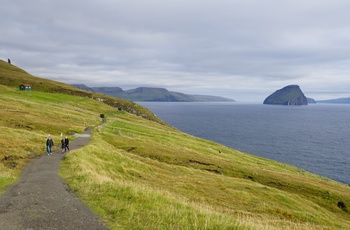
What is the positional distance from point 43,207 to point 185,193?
20.9 metres

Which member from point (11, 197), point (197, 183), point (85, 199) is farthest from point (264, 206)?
point (11, 197)

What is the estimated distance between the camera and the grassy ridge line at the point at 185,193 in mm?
15323

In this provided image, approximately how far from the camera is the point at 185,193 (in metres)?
34.6

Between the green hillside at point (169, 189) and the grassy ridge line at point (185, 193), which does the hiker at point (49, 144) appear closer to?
the green hillside at point (169, 189)

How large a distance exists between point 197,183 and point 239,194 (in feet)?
21.2

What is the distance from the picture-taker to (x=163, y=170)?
45.8 meters

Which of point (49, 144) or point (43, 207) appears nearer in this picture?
point (43, 207)

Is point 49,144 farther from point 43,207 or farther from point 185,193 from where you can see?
point 43,207

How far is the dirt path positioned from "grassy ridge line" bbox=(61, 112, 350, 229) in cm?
95

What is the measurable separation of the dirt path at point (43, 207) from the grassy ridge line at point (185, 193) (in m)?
0.95

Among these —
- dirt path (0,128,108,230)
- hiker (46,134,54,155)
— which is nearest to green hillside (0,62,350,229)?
dirt path (0,128,108,230)

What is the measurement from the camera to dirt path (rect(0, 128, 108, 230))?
14.0 meters

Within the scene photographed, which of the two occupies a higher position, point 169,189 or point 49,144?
point 49,144

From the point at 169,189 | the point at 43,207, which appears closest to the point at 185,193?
the point at 169,189
